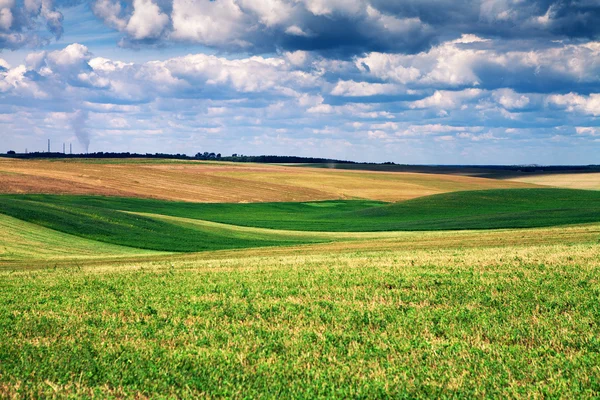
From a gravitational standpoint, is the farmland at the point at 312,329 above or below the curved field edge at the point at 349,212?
above

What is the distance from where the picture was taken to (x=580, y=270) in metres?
18.1

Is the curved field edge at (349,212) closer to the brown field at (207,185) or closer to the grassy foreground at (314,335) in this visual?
the brown field at (207,185)

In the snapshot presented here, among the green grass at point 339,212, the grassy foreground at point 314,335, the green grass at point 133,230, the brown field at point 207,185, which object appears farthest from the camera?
the brown field at point 207,185

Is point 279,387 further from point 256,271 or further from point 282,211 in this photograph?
point 282,211

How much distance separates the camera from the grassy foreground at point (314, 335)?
927 centimetres

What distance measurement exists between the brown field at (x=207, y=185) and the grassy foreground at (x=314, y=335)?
65141 mm

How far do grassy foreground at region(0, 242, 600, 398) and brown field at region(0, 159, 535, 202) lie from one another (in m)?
65.1

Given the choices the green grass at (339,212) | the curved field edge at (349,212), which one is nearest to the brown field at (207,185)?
the curved field edge at (349,212)

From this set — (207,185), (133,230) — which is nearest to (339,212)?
(207,185)

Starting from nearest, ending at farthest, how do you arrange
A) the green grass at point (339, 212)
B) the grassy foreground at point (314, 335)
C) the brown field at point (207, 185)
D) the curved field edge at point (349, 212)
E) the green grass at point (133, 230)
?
the grassy foreground at point (314, 335)
the green grass at point (133, 230)
the green grass at point (339, 212)
the curved field edge at point (349, 212)
the brown field at point (207, 185)

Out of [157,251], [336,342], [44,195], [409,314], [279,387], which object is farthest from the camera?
[44,195]

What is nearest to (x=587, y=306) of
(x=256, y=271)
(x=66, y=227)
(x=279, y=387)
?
(x=279, y=387)

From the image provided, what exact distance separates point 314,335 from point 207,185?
97.8m

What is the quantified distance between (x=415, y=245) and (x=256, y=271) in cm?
1788
